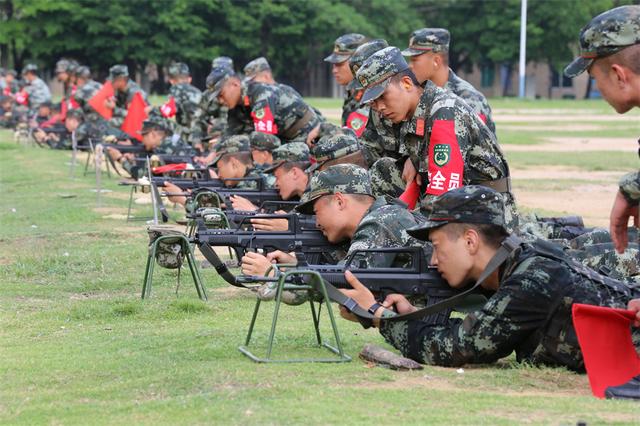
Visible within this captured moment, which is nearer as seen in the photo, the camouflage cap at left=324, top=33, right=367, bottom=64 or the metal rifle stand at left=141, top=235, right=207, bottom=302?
the metal rifle stand at left=141, top=235, right=207, bottom=302

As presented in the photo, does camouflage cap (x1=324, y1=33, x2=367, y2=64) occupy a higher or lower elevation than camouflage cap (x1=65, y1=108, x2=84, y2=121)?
higher

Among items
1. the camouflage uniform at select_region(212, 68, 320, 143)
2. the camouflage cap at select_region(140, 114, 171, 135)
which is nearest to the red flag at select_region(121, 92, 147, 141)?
the camouflage cap at select_region(140, 114, 171, 135)

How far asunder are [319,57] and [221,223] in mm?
60661

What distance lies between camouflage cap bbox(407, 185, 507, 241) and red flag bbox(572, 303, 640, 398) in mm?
628

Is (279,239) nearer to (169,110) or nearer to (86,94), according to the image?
(169,110)

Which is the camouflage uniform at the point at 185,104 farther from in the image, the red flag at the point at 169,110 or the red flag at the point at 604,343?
the red flag at the point at 604,343

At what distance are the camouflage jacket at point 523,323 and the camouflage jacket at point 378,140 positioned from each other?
3925 millimetres

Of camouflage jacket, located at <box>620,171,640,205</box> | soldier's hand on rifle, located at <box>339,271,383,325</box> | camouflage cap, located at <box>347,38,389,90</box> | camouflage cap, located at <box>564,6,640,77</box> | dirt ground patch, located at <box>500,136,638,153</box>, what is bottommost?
dirt ground patch, located at <box>500,136,638,153</box>

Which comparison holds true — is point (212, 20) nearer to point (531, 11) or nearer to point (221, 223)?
point (531, 11)

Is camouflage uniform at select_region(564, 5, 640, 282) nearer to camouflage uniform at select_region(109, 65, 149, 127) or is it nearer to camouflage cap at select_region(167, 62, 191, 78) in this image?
camouflage cap at select_region(167, 62, 191, 78)

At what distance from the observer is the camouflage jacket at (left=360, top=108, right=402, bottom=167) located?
34.3 feet

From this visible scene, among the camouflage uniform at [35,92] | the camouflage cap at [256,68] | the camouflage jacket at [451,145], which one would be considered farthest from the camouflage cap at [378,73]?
the camouflage uniform at [35,92]

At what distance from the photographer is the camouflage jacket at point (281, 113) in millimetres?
14250

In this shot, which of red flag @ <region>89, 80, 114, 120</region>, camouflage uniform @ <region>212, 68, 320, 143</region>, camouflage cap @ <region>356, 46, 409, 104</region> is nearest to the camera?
camouflage cap @ <region>356, 46, 409, 104</region>
